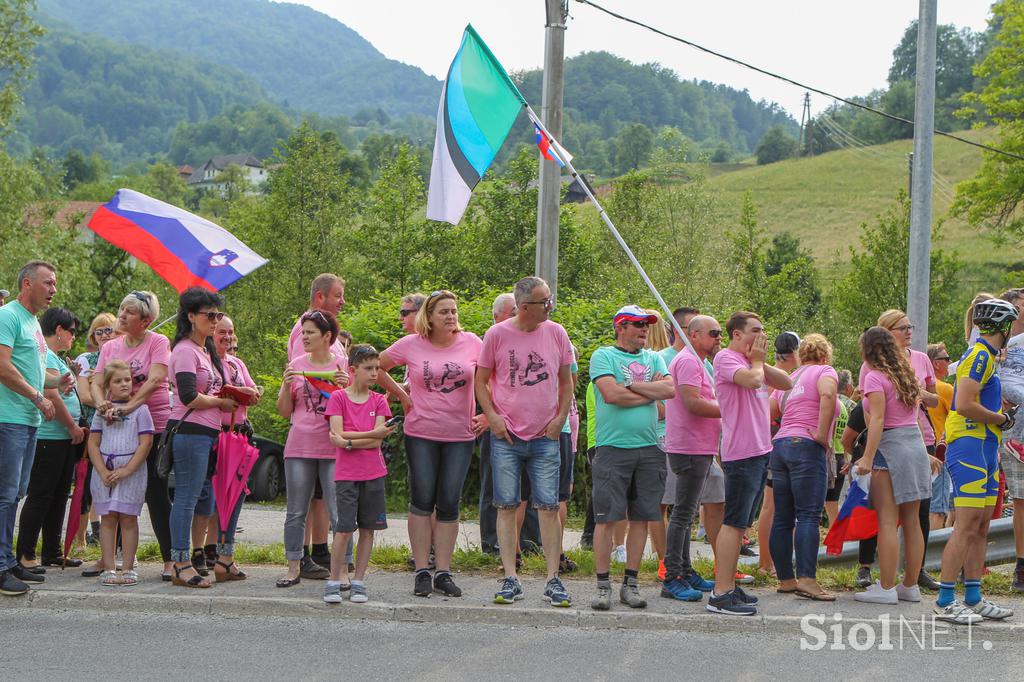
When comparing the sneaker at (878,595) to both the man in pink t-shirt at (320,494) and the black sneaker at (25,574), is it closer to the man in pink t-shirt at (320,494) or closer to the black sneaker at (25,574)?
the man in pink t-shirt at (320,494)

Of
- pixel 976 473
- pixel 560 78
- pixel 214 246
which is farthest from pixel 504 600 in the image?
pixel 560 78

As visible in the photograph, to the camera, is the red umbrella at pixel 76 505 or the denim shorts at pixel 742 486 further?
the red umbrella at pixel 76 505

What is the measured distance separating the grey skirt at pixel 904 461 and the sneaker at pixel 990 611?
0.77 meters

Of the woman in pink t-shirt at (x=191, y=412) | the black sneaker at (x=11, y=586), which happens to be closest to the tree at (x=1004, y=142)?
the woman in pink t-shirt at (x=191, y=412)

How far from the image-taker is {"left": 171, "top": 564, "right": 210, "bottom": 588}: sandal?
740 cm

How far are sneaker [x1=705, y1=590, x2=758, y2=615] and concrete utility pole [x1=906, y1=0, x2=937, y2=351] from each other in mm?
4814

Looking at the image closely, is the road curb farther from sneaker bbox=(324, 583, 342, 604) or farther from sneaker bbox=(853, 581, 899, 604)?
sneaker bbox=(853, 581, 899, 604)

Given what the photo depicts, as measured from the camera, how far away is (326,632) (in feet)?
21.6

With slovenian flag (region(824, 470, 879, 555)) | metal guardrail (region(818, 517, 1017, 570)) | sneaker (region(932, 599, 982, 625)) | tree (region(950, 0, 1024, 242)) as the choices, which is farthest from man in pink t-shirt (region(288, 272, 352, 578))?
tree (region(950, 0, 1024, 242))

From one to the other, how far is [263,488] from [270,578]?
20.4ft

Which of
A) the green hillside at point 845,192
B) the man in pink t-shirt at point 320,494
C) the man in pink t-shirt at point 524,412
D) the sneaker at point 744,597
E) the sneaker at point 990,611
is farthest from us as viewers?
the green hillside at point 845,192

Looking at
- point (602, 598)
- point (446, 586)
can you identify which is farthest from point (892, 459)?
point (446, 586)

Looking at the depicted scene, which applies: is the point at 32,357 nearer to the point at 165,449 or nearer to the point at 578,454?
the point at 165,449

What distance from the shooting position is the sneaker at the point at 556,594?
7020mm
